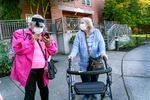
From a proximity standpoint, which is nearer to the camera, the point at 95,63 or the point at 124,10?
the point at 95,63

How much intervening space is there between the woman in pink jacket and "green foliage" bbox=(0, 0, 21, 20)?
10.3 meters

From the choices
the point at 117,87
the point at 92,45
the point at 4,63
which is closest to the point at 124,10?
the point at 4,63

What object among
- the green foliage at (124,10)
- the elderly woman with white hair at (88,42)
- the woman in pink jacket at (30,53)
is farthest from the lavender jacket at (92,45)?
the green foliage at (124,10)

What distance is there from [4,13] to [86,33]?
10441 millimetres

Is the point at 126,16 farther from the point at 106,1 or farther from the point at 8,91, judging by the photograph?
the point at 8,91

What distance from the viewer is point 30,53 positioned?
→ 4.33 meters

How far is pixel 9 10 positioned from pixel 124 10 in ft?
47.4

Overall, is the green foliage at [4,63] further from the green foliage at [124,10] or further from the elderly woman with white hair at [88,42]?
the green foliage at [124,10]

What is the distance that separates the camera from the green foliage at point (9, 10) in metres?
14.5

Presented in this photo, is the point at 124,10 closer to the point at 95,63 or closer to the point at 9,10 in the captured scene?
the point at 9,10

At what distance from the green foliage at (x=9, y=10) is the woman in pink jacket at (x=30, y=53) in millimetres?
10339

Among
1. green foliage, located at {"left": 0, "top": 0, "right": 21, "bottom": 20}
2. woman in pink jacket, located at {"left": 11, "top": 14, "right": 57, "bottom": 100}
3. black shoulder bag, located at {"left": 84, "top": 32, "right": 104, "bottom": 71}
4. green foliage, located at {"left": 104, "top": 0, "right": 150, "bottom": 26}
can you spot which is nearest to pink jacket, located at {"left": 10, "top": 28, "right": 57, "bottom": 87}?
woman in pink jacket, located at {"left": 11, "top": 14, "right": 57, "bottom": 100}

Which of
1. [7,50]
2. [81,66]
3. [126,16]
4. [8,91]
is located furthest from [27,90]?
[126,16]

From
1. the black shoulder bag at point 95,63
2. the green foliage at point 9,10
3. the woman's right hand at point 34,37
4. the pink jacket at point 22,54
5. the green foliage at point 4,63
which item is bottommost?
the green foliage at point 4,63
